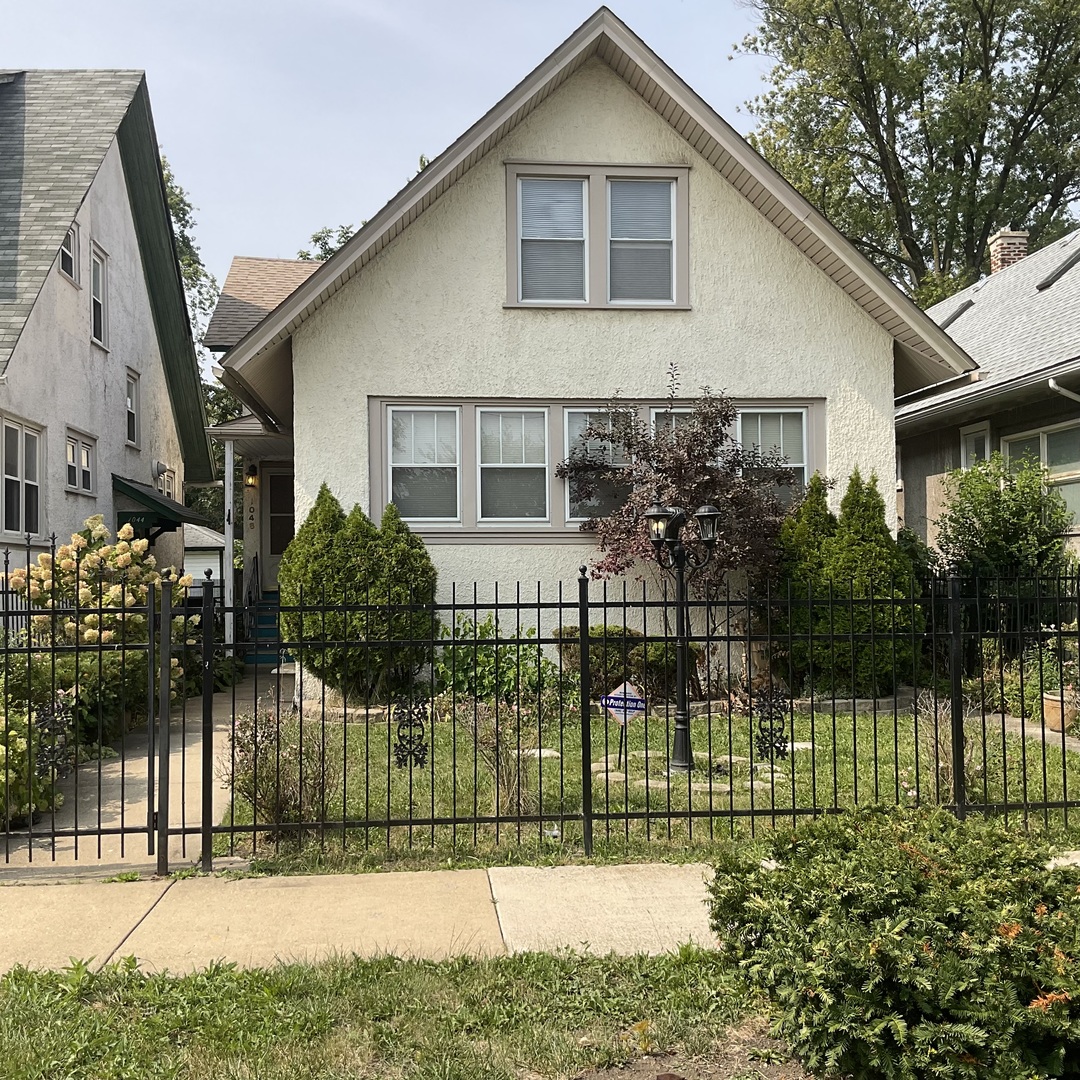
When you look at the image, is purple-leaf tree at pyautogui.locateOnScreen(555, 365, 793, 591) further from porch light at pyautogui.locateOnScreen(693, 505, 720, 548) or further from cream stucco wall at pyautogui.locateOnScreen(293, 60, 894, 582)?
porch light at pyautogui.locateOnScreen(693, 505, 720, 548)

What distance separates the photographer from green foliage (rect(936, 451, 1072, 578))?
13766mm

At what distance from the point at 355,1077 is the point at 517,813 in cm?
318

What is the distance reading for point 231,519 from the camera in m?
16.1

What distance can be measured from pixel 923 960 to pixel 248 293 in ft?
59.1

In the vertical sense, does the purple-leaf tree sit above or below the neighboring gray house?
below

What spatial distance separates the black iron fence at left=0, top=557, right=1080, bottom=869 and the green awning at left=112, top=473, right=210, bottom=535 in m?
5.79

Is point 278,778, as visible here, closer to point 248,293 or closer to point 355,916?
point 355,916

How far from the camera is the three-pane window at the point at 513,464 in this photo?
42.8 ft

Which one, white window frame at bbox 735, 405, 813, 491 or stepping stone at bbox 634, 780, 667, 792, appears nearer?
stepping stone at bbox 634, 780, 667, 792

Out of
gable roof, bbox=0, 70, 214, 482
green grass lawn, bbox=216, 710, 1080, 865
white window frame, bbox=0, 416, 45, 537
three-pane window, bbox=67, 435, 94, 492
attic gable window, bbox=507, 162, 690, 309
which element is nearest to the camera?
green grass lawn, bbox=216, 710, 1080, 865

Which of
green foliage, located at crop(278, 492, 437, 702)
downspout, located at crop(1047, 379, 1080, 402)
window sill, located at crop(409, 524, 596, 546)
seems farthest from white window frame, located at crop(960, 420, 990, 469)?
green foliage, located at crop(278, 492, 437, 702)

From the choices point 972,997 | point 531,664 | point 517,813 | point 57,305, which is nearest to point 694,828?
point 517,813

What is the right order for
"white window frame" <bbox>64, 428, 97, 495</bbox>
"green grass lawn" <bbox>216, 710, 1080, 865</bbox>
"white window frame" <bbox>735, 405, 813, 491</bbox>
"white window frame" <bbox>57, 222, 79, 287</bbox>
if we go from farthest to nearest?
"white window frame" <bbox>64, 428, 97, 495</bbox> < "white window frame" <bbox>57, 222, 79, 287</bbox> < "white window frame" <bbox>735, 405, 813, 491</bbox> < "green grass lawn" <bbox>216, 710, 1080, 865</bbox>

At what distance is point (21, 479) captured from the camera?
555 inches
